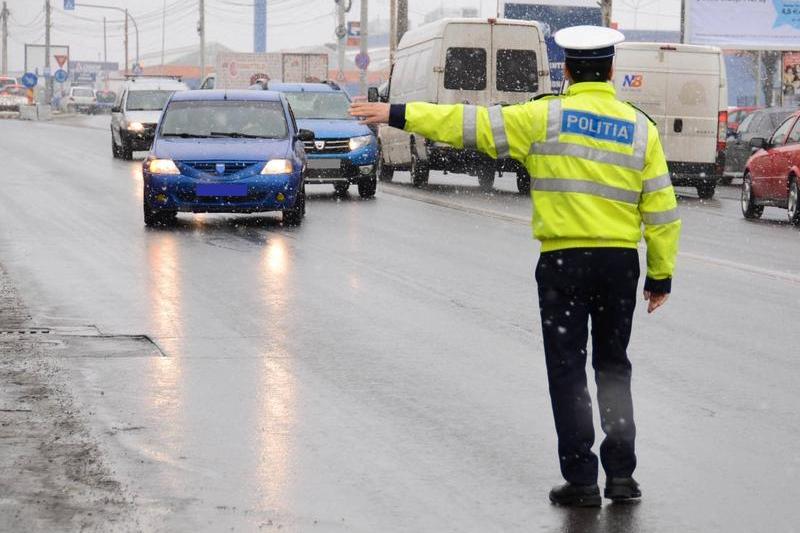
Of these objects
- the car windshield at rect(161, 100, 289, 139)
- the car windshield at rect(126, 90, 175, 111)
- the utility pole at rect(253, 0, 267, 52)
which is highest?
the utility pole at rect(253, 0, 267, 52)

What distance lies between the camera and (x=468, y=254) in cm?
1616

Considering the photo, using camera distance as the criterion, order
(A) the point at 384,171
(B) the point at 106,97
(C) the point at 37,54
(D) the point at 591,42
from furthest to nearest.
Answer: (C) the point at 37,54 → (B) the point at 106,97 → (A) the point at 384,171 → (D) the point at 591,42

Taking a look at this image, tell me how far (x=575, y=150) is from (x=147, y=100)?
34135mm

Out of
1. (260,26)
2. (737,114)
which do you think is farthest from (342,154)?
(260,26)

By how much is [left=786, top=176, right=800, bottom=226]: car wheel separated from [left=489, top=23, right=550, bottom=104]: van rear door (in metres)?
6.34

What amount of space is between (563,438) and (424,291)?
6789 mm

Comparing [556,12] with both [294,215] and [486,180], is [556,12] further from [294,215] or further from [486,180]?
[294,215]

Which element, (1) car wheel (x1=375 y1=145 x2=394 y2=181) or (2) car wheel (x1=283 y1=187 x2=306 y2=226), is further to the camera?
(1) car wheel (x1=375 y1=145 x2=394 y2=181)

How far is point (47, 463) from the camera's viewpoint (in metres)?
6.80

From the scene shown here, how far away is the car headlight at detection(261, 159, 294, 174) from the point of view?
762 inches

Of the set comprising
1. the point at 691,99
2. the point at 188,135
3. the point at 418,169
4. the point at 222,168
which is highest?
the point at 691,99

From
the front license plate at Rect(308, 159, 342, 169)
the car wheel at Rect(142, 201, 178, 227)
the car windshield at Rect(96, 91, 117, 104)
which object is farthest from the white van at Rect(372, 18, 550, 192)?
the car windshield at Rect(96, 91, 117, 104)

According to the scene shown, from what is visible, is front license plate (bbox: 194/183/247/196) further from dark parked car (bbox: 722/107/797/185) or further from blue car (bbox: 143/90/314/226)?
dark parked car (bbox: 722/107/797/185)

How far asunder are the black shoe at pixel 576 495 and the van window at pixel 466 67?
2093 cm
